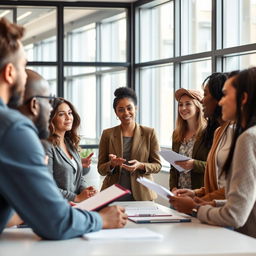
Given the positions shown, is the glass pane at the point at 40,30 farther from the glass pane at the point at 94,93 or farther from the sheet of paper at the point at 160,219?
the sheet of paper at the point at 160,219

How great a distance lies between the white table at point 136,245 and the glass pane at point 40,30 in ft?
22.6

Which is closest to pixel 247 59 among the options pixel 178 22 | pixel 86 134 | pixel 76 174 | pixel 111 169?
pixel 178 22

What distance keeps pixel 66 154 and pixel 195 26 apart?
12.7 feet

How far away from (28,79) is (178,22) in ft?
19.2

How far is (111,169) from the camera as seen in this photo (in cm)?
525

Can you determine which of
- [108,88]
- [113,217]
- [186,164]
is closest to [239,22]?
[186,164]

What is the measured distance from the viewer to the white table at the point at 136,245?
87.4 inches

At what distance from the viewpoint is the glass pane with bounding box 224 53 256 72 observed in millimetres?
6582

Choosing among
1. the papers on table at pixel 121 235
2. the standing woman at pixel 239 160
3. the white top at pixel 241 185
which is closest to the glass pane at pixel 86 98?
the standing woman at pixel 239 160

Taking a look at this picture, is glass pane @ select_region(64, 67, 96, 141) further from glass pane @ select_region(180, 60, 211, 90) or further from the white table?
the white table

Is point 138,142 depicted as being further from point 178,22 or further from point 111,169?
point 178,22

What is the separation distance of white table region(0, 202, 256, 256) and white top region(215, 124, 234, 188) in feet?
1.50

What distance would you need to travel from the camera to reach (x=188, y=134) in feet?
17.0

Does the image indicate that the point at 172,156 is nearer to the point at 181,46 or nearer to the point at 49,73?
the point at 181,46
